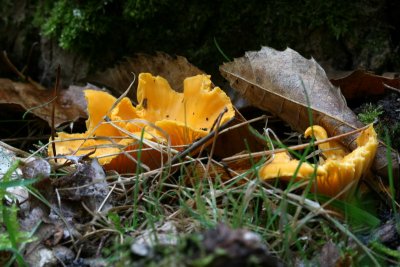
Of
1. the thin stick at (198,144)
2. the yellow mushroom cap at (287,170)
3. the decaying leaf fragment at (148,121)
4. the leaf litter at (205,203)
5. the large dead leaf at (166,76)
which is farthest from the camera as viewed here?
the large dead leaf at (166,76)

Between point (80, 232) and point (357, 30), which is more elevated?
point (357, 30)

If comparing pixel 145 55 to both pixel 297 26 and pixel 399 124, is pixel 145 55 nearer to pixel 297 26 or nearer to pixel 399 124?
pixel 297 26

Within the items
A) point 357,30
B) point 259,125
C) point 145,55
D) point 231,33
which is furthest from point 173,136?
point 357,30

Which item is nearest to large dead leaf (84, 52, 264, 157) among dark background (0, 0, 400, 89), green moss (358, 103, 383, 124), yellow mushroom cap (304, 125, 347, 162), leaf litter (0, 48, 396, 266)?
leaf litter (0, 48, 396, 266)

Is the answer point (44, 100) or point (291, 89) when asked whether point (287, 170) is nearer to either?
point (291, 89)

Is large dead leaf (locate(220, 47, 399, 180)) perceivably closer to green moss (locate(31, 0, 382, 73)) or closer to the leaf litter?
the leaf litter

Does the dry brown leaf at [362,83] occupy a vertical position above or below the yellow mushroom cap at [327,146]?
above

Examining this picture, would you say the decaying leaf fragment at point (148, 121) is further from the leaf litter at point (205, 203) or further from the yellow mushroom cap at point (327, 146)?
the yellow mushroom cap at point (327, 146)

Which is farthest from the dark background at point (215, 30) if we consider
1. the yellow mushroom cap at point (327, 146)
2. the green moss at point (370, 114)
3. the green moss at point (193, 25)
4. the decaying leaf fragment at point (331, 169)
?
the decaying leaf fragment at point (331, 169)
